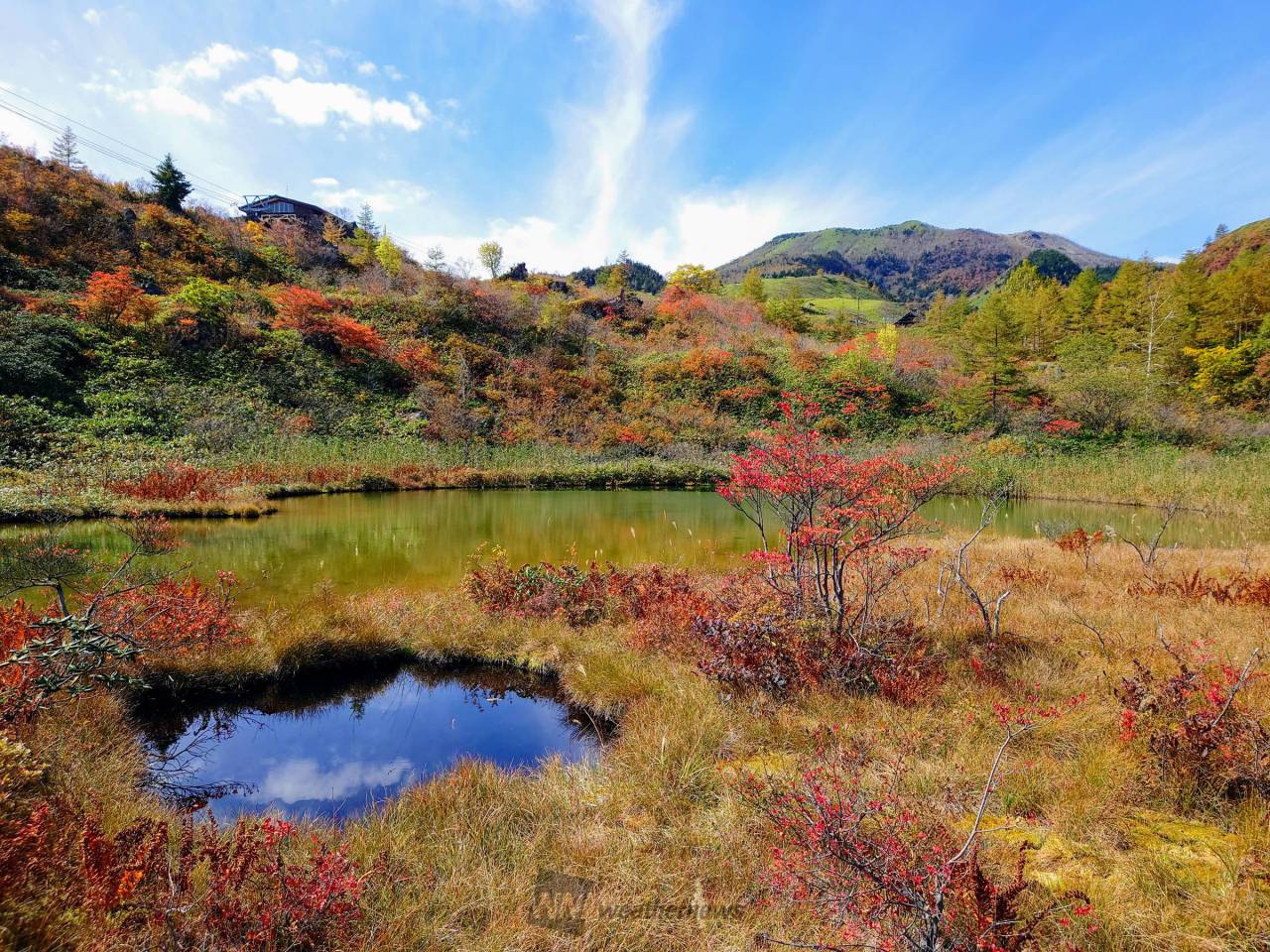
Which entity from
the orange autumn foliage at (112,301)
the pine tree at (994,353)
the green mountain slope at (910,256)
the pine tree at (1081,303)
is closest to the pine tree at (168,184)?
the orange autumn foliage at (112,301)

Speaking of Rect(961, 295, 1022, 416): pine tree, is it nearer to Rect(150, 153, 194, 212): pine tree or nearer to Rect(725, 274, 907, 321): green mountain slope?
Rect(725, 274, 907, 321): green mountain slope

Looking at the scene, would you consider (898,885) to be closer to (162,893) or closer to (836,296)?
(162,893)

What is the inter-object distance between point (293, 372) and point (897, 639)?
28894 millimetres

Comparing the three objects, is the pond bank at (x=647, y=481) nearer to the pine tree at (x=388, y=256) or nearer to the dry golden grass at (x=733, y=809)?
the dry golden grass at (x=733, y=809)

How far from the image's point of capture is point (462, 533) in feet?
38.5

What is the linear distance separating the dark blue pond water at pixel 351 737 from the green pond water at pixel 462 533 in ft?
8.07

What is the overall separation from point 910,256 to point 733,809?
6459 inches

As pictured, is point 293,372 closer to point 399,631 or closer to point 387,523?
point 387,523

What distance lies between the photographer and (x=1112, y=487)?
18.5 m

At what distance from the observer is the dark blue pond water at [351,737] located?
11.6 feet

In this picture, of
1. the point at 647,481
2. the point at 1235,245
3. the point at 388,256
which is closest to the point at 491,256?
the point at 388,256

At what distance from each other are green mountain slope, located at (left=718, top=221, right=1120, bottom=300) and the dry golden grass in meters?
110

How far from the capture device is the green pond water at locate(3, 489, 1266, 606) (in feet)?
27.4

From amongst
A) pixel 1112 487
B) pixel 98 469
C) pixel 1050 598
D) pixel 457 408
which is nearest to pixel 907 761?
pixel 1050 598
